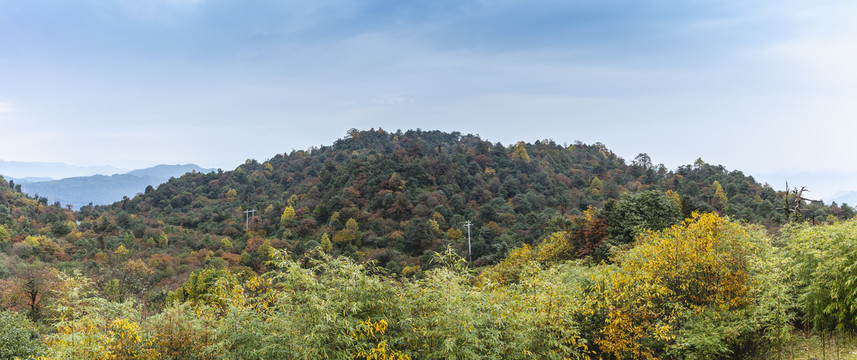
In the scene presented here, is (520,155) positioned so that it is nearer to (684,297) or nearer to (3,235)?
(3,235)

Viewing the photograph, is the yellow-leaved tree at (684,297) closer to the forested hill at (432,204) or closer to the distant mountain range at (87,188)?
the forested hill at (432,204)

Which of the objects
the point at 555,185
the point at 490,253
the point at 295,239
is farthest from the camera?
the point at 555,185

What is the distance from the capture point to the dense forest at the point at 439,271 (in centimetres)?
666

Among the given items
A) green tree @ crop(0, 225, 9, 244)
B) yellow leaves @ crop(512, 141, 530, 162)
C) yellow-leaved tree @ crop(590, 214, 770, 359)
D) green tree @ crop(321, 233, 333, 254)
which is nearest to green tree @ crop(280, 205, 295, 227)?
green tree @ crop(321, 233, 333, 254)

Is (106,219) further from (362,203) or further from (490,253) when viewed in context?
(490,253)

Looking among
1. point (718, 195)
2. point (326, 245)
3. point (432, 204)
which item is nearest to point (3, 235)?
point (326, 245)

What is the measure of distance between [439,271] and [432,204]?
117 ft

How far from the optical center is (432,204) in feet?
141

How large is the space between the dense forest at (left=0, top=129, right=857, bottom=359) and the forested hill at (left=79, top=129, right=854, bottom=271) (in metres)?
0.23

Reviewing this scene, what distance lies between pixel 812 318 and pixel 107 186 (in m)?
214

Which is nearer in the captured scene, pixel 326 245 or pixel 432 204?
pixel 326 245

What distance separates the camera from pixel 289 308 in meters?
6.54

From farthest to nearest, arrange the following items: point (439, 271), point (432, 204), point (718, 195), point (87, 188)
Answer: point (87, 188), point (432, 204), point (718, 195), point (439, 271)

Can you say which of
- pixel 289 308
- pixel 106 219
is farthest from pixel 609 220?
pixel 106 219
